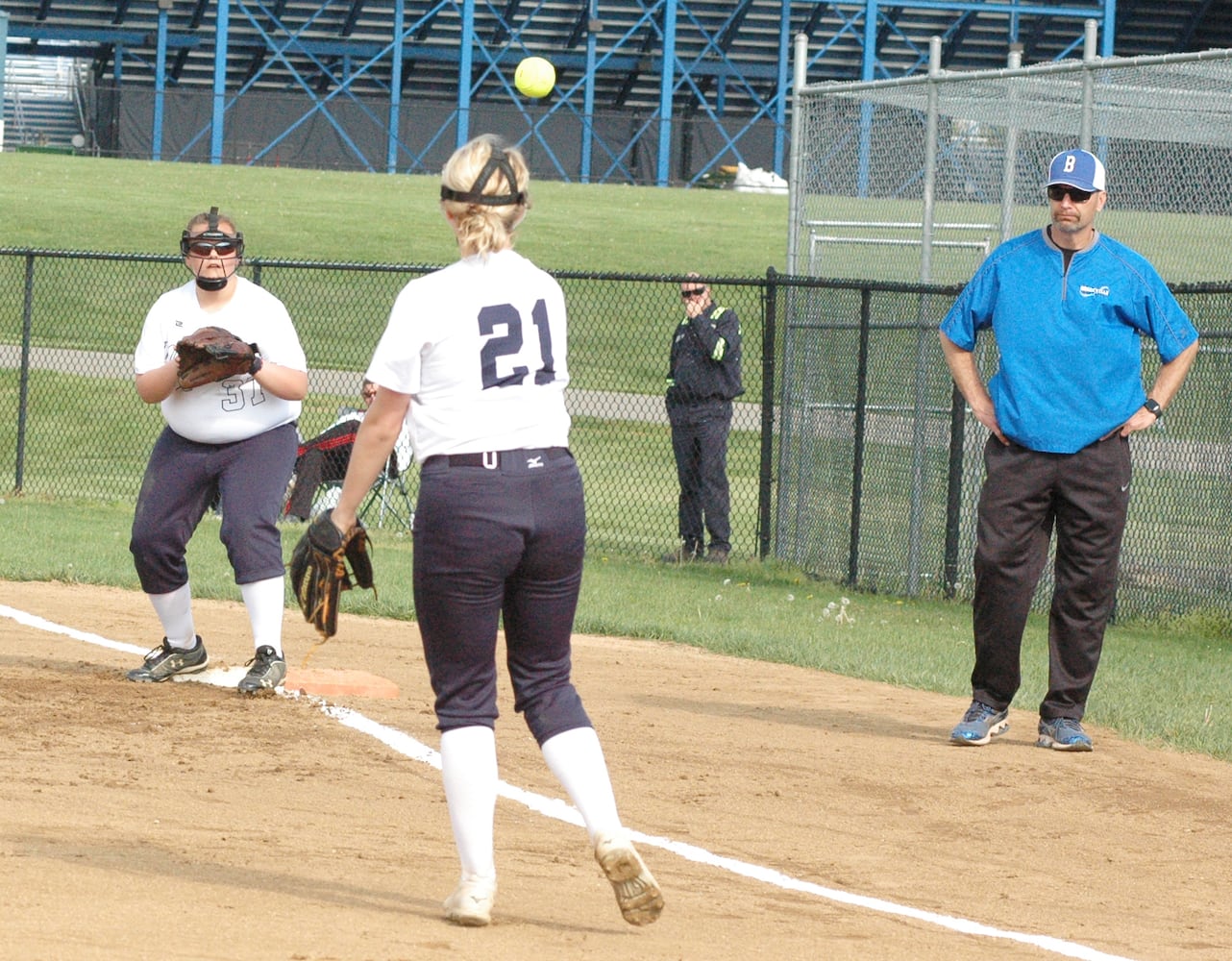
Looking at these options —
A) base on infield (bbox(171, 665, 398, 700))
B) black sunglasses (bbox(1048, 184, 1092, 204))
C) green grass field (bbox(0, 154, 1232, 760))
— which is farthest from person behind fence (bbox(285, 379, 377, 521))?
black sunglasses (bbox(1048, 184, 1092, 204))

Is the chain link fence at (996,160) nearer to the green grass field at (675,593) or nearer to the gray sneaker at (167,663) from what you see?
the green grass field at (675,593)

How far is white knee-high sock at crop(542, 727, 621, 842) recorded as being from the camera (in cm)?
448

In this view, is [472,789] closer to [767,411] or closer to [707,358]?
[767,411]

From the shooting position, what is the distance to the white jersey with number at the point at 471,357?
172 inches

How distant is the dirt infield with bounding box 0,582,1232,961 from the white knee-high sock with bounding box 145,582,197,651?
268 mm

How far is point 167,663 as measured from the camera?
25.3 feet

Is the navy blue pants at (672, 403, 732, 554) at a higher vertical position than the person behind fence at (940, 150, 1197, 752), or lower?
lower

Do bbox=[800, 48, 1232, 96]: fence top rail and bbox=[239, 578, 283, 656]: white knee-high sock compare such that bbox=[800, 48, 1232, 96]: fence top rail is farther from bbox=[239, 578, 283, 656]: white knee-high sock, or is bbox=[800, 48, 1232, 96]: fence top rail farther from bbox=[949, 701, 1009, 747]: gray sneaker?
bbox=[239, 578, 283, 656]: white knee-high sock

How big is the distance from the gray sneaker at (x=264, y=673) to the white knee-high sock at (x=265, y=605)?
51 millimetres

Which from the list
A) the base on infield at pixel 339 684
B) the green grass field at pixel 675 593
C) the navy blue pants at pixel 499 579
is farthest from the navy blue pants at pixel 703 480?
the navy blue pants at pixel 499 579

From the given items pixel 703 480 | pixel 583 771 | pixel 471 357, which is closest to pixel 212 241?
pixel 471 357

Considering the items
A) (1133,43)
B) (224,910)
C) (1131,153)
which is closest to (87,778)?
(224,910)

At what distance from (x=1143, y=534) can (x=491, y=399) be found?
7.40m

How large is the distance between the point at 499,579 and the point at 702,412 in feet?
28.3
